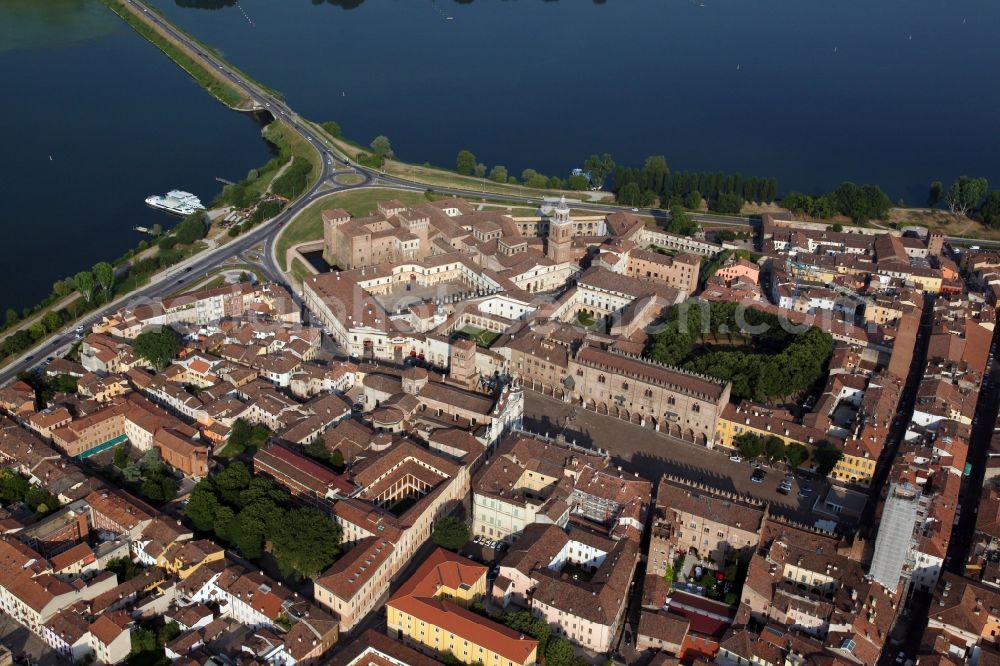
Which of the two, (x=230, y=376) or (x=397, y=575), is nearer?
(x=397, y=575)

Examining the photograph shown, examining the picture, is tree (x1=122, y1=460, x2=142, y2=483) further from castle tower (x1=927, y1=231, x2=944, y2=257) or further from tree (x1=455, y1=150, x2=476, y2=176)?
castle tower (x1=927, y1=231, x2=944, y2=257)

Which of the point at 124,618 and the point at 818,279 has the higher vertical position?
the point at 818,279

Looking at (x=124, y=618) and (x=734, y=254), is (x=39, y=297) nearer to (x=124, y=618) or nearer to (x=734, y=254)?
(x=124, y=618)

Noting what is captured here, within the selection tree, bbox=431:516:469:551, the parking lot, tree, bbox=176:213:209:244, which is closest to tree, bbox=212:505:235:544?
tree, bbox=431:516:469:551

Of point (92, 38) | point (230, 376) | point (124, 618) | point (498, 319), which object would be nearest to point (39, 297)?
point (230, 376)

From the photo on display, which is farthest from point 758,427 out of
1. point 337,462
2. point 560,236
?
point 560,236

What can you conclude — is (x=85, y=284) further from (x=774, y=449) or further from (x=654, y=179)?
(x=654, y=179)
